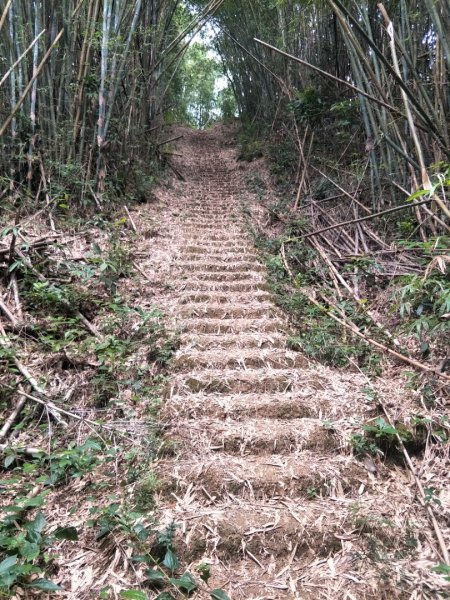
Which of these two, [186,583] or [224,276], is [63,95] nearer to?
[224,276]

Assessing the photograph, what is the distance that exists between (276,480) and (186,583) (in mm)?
638

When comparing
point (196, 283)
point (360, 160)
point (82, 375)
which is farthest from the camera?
point (360, 160)

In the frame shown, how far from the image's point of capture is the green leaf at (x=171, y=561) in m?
1.41

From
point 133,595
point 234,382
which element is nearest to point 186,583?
point 133,595

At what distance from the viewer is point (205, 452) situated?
1.97 meters

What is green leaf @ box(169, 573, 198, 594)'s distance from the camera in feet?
4.38

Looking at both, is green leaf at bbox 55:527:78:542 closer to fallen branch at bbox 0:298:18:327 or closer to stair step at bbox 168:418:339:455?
stair step at bbox 168:418:339:455

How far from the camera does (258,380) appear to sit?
2.46 metres

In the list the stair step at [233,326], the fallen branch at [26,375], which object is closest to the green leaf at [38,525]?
the fallen branch at [26,375]

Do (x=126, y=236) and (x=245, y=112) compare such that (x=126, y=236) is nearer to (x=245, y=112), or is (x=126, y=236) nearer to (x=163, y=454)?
(x=163, y=454)

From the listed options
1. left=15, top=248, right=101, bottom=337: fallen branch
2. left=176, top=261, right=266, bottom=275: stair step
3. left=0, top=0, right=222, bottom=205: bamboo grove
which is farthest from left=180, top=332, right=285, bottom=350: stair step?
left=0, top=0, right=222, bottom=205: bamboo grove

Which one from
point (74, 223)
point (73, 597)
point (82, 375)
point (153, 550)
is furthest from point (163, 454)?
point (74, 223)

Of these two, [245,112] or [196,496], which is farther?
[245,112]

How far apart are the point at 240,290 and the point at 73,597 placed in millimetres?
2692
